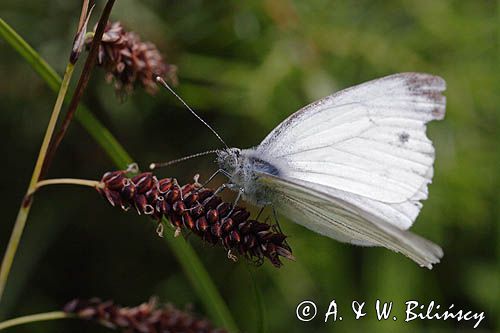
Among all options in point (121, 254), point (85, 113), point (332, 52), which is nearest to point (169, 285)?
point (121, 254)

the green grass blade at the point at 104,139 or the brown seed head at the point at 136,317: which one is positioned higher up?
the green grass blade at the point at 104,139

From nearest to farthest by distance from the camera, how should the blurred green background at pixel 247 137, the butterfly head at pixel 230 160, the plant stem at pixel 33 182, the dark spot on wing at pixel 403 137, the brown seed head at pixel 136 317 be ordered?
the plant stem at pixel 33 182 → the brown seed head at pixel 136 317 → the butterfly head at pixel 230 160 → the dark spot on wing at pixel 403 137 → the blurred green background at pixel 247 137

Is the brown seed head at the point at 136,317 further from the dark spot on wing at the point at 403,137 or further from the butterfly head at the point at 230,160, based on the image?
the dark spot on wing at the point at 403,137

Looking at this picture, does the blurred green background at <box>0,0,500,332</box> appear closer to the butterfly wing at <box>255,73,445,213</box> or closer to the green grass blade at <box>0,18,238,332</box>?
the butterfly wing at <box>255,73,445,213</box>

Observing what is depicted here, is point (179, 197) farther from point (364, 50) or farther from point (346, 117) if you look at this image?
point (364, 50)

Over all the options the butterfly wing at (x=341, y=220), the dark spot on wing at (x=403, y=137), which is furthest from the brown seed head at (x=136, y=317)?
the dark spot on wing at (x=403, y=137)

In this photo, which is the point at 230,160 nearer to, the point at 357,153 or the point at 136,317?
the point at 357,153

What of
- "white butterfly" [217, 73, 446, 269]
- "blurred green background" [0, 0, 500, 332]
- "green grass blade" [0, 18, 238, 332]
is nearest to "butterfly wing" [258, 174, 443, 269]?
"white butterfly" [217, 73, 446, 269]
